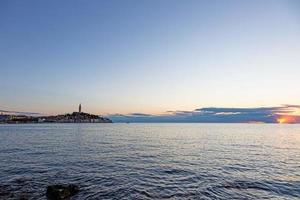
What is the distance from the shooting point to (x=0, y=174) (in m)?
29.1

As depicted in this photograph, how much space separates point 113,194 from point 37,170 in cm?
1455

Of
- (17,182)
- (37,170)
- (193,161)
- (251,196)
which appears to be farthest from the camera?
(193,161)

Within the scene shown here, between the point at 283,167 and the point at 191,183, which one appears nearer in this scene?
the point at 191,183

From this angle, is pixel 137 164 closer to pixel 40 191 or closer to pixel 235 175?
pixel 235 175

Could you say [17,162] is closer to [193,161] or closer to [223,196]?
[193,161]

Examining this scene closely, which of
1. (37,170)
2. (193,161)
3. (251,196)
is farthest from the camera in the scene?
(193,161)

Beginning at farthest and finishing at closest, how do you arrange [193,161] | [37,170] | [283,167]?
1. [193,161]
2. [283,167]
3. [37,170]

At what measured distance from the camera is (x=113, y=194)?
21766mm

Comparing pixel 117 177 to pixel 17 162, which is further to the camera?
pixel 17 162

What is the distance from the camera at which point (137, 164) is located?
36.5m

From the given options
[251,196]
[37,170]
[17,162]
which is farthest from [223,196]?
[17,162]

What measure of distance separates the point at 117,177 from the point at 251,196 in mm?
13457

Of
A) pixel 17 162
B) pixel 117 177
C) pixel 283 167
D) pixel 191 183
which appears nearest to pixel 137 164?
pixel 117 177

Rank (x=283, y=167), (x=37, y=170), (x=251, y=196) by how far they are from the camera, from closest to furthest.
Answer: (x=251, y=196), (x=37, y=170), (x=283, y=167)
